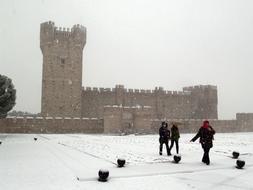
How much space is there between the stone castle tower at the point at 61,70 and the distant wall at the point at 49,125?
209 inches

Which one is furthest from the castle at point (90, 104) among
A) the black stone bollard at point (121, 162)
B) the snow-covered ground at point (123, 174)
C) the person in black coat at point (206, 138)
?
the black stone bollard at point (121, 162)

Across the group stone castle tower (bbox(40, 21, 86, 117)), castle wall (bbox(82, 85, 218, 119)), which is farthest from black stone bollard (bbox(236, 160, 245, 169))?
castle wall (bbox(82, 85, 218, 119))

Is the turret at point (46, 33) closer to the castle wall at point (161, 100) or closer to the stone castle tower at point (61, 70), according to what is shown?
the stone castle tower at point (61, 70)

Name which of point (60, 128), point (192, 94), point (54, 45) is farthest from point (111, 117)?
point (192, 94)

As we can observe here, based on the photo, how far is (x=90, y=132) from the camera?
3625 centimetres

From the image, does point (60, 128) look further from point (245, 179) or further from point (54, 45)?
point (245, 179)

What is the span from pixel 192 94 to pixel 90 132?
2423 centimetres

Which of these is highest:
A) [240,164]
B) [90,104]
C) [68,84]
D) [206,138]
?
[68,84]

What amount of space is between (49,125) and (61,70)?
9.42m

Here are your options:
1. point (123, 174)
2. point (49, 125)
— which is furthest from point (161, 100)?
point (123, 174)

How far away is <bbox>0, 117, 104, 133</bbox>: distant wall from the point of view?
111 ft

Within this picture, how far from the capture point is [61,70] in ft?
137

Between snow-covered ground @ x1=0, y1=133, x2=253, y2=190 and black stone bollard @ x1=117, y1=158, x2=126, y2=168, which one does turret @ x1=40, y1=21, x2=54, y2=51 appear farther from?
black stone bollard @ x1=117, y1=158, x2=126, y2=168

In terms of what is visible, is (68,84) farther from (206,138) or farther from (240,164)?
(240,164)
